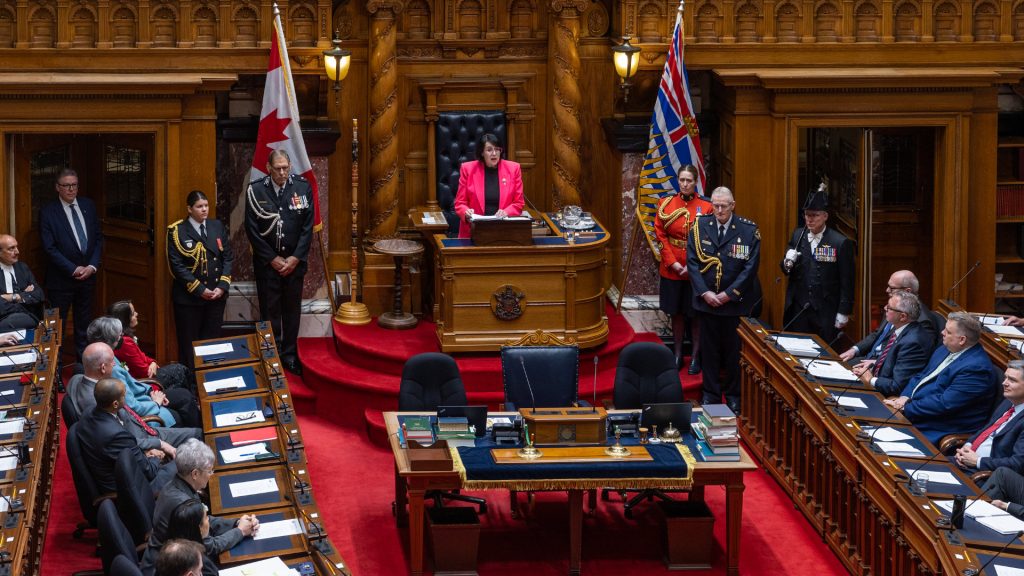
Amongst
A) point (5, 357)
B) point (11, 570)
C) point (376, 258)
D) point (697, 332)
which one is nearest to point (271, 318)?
point (376, 258)

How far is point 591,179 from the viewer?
50.0ft

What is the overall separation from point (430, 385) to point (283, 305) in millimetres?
2556

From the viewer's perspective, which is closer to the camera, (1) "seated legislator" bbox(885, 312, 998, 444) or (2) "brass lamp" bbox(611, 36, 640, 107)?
(1) "seated legislator" bbox(885, 312, 998, 444)

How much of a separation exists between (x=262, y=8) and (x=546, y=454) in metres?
5.04

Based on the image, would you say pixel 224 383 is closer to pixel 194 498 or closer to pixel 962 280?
pixel 194 498

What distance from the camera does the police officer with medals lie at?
13.6 m

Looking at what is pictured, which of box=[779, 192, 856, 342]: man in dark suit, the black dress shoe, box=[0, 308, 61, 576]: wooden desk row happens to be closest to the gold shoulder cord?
box=[779, 192, 856, 342]: man in dark suit

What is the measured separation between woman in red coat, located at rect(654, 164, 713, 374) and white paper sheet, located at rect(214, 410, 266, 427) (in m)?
3.92

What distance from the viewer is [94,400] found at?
1095 centimetres

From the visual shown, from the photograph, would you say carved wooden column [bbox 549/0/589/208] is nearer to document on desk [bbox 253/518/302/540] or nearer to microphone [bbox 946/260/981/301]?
microphone [bbox 946/260/981/301]

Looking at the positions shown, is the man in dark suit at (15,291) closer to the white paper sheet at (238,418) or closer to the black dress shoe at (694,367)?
the white paper sheet at (238,418)

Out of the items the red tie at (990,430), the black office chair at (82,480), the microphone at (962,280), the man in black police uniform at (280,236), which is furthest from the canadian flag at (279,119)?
the red tie at (990,430)

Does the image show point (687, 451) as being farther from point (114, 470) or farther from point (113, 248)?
point (113, 248)

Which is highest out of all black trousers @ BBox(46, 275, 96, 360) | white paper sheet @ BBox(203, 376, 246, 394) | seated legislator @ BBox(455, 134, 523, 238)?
seated legislator @ BBox(455, 134, 523, 238)
